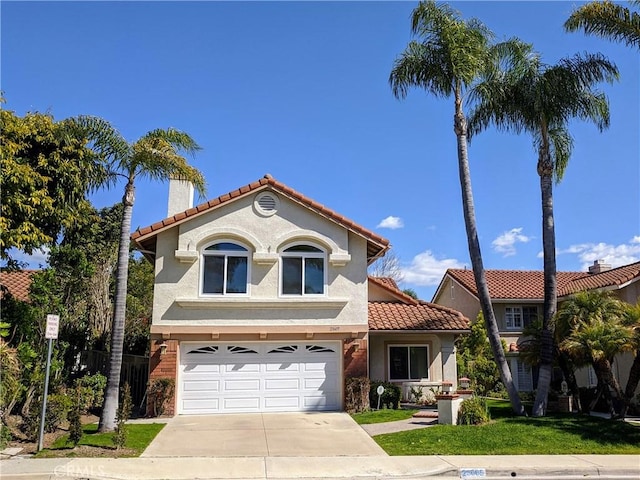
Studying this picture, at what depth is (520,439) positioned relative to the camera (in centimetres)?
1288

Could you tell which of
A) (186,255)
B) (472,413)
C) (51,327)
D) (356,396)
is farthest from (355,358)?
(51,327)

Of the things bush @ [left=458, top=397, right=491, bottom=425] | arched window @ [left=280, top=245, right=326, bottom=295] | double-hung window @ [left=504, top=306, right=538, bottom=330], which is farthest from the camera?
double-hung window @ [left=504, top=306, right=538, bottom=330]

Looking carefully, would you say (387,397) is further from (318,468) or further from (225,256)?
(318,468)

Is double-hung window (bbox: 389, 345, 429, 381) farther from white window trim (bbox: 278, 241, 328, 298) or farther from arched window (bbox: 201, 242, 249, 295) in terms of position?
arched window (bbox: 201, 242, 249, 295)

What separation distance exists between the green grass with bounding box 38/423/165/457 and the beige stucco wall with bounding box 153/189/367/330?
3.60 m

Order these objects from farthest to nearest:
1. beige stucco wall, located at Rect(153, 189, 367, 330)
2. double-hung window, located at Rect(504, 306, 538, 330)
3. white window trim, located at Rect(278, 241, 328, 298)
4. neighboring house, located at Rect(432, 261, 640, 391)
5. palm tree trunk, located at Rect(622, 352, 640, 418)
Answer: double-hung window, located at Rect(504, 306, 538, 330) → neighboring house, located at Rect(432, 261, 640, 391) → white window trim, located at Rect(278, 241, 328, 298) → beige stucco wall, located at Rect(153, 189, 367, 330) → palm tree trunk, located at Rect(622, 352, 640, 418)

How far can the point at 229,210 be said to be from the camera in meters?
17.8

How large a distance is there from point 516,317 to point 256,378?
17.1 metres

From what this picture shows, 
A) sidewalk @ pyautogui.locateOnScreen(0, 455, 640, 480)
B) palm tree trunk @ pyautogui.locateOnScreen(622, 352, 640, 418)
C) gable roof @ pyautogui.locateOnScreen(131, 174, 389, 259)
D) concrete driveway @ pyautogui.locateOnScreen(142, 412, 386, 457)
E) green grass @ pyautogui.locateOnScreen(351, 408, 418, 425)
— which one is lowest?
sidewalk @ pyautogui.locateOnScreen(0, 455, 640, 480)

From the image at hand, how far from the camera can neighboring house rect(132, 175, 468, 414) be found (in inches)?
667

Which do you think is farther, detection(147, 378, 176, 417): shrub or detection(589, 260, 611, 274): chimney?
detection(589, 260, 611, 274): chimney

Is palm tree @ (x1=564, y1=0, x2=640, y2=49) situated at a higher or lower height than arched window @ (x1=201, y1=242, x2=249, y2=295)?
higher

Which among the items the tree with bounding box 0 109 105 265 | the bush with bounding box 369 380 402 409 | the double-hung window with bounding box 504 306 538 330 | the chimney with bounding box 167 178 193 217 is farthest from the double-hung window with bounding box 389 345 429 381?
the tree with bounding box 0 109 105 265

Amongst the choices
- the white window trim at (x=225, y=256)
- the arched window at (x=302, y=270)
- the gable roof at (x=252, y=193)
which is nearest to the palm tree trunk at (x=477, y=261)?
the gable roof at (x=252, y=193)
